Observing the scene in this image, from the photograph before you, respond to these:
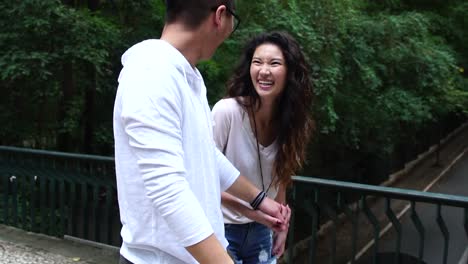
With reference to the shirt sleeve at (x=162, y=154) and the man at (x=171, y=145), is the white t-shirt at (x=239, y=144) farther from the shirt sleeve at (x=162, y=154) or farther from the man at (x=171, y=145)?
the shirt sleeve at (x=162, y=154)

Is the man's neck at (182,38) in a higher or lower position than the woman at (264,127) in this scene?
higher

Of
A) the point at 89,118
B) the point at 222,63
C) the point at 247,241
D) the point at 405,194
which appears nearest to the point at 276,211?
the point at 247,241

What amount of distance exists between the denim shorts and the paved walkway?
9.00ft

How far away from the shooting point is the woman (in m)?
2.47

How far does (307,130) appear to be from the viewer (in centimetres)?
261

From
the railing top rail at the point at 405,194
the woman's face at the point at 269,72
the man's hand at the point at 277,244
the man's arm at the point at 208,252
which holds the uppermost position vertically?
the woman's face at the point at 269,72

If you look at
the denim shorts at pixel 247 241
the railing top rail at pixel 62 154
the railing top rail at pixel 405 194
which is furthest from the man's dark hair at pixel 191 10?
the railing top rail at pixel 62 154

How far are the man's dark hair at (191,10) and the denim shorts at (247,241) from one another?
50.8 inches

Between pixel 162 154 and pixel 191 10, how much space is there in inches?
16.8

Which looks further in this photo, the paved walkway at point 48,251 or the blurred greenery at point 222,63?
the blurred greenery at point 222,63

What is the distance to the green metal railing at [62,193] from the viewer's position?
5.16 meters

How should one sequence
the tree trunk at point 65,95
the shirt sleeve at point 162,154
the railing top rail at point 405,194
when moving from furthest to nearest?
the tree trunk at point 65,95
the railing top rail at point 405,194
the shirt sleeve at point 162,154

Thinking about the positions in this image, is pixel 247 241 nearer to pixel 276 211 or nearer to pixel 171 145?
pixel 276 211

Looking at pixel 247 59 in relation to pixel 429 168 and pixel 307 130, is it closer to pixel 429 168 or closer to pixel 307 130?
pixel 307 130
